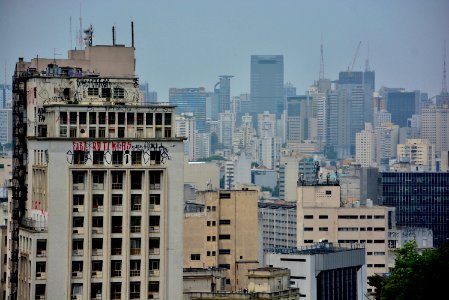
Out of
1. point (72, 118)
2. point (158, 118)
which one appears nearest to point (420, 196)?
point (158, 118)

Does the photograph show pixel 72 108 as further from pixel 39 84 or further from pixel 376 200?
pixel 376 200

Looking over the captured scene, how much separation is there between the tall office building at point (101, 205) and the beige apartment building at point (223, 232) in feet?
137

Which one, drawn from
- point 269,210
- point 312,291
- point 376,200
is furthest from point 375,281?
point 376,200

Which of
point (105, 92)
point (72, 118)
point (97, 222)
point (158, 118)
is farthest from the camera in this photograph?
point (105, 92)

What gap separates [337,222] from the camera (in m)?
144

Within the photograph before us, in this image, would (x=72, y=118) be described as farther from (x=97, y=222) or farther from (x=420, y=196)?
(x=420, y=196)

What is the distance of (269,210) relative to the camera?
577ft

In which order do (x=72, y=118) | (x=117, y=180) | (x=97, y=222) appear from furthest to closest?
1. (x=72, y=118)
2. (x=117, y=180)
3. (x=97, y=222)

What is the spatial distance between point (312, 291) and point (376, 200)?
282 feet

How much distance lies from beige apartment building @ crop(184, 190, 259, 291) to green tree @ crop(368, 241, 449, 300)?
2836 cm

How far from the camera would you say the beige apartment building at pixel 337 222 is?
14162cm

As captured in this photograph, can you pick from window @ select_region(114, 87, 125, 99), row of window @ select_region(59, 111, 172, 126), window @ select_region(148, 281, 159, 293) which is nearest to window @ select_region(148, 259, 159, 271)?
window @ select_region(148, 281, 159, 293)

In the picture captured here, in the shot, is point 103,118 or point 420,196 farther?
point 420,196

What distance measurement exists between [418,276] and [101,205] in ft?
44.1
